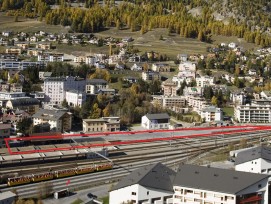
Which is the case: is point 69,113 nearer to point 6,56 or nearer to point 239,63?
point 6,56

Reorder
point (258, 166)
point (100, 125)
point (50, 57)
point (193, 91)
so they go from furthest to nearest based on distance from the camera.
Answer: point (50, 57), point (193, 91), point (100, 125), point (258, 166)

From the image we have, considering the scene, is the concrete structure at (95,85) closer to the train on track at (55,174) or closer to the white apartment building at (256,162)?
the train on track at (55,174)

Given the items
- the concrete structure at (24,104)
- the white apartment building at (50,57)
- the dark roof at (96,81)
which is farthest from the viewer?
the white apartment building at (50,57)

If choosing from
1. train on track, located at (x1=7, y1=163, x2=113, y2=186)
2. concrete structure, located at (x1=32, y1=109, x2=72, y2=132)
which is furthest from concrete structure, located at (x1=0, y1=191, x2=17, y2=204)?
concrete structure, located at (x1=32, y1=109, x2=72, y2=132)

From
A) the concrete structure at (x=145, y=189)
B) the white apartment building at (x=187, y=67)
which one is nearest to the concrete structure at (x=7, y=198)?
the concrete structure at (x=145, y=189)

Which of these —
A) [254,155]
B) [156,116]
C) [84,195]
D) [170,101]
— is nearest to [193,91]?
[170,101]

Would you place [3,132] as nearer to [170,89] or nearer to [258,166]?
[258,166]

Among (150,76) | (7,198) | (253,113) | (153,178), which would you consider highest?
(153,178)

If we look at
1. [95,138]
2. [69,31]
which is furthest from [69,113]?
[69,31]
